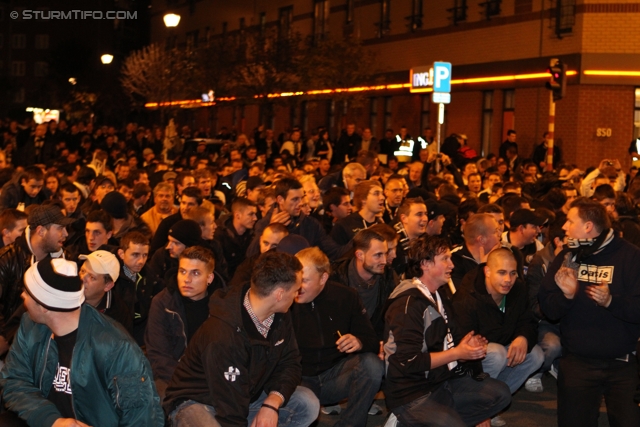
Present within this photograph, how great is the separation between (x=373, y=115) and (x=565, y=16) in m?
11.4

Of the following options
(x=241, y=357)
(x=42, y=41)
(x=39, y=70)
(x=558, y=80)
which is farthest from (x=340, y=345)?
(x=39, y=70)

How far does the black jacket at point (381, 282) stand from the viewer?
8.95 meters

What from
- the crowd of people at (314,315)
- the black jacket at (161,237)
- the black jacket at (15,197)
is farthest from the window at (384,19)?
the black jacket at (161,237)

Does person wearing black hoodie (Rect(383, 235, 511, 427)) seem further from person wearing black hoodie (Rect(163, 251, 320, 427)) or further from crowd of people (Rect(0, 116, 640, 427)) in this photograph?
person wearing black hoodie (Rect(163, 251, 320, 427))

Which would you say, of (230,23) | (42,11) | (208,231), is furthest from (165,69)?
(42,11)

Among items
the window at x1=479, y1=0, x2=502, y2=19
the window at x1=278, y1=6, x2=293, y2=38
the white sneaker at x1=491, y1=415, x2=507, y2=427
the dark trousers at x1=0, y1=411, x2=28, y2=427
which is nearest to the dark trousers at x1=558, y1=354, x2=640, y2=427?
the white sneaker at x1=491, y1=415, x2=507, y2=427

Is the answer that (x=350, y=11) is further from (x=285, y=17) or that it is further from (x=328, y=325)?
(x=328, y=325)

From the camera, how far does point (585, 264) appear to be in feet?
26.0

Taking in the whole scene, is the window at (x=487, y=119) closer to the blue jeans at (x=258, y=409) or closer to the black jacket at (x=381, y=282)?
the black jacket at (x=381, y=282)

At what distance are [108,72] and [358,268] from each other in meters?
69.5

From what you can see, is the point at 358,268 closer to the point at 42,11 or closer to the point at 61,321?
the point at 61,321

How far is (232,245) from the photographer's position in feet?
37.3

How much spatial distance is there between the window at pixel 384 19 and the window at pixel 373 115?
8.33 ft

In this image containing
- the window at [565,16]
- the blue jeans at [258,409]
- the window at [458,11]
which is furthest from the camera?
the window at [458,11]
